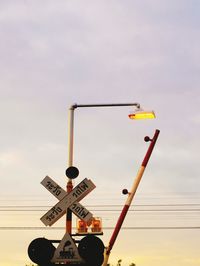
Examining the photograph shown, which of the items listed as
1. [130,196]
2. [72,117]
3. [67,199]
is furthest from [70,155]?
[130,196]

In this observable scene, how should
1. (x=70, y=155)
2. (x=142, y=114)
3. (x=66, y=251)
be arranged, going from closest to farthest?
(x=66, y=251), (x=70, y=155), (x=142, y=114)

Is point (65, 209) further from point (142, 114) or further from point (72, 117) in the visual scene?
point (142, 114)

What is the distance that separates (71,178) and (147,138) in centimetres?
1133

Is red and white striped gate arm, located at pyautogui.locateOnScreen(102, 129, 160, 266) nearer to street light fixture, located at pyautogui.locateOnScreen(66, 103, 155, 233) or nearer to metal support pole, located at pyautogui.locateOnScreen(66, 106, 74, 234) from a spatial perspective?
street light fixture, located at pyautogui.locateOnScreen(66, 103, 155, 233)

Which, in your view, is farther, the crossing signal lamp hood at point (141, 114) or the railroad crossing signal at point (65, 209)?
the crossing signal lamp hood at point (141, 114)

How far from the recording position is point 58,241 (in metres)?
11.4

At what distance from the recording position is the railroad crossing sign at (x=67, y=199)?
11.4 metres

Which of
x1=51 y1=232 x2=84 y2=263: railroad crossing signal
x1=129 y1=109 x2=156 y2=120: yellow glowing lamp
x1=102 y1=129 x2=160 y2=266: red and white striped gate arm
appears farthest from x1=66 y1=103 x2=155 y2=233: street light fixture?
x1=102 y1=129 x2=160 y2=266: red and white striped gate arm

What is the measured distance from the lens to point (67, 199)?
457 inches

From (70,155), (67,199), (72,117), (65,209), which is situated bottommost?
(65,209)

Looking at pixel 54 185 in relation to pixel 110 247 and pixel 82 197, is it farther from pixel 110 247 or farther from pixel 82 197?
pixel 110 247

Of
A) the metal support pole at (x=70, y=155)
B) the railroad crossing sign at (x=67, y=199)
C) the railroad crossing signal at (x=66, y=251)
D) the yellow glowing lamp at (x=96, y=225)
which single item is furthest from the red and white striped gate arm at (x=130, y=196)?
the railroad crossing signal at (x=66, y=251)

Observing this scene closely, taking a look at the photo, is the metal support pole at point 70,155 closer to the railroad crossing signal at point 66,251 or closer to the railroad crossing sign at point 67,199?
the railroad crossing sign at point 67,199

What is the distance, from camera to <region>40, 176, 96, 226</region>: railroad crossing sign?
Result: 37.4 ft
